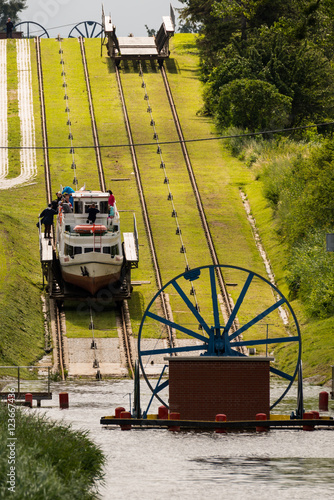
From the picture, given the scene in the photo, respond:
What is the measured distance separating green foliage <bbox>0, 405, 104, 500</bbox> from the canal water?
85cm

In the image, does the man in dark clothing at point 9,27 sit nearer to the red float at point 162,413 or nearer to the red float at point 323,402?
the red float at point 323,402

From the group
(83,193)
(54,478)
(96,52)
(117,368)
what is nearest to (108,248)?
(83,193)

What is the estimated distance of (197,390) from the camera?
30.9m

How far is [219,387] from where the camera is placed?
101ft

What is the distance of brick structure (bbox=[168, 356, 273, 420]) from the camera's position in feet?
101

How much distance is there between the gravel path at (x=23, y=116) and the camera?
65.3 metres

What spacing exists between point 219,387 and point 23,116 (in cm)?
4768

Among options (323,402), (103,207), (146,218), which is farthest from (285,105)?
(323,402)

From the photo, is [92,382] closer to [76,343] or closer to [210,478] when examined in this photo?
[76,343]

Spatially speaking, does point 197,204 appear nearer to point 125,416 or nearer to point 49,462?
point 125,416

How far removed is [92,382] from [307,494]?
18.9 m

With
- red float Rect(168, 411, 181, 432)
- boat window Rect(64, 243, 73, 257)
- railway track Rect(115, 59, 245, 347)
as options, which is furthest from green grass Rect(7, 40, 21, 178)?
red float Rect(168, 411, 181, 432)

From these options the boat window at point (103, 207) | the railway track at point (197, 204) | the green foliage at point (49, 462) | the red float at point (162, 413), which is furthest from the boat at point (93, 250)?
the green foliage at point (49, 462)

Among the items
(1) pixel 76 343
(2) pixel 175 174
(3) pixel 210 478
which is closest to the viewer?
(3) pixel 210 478
